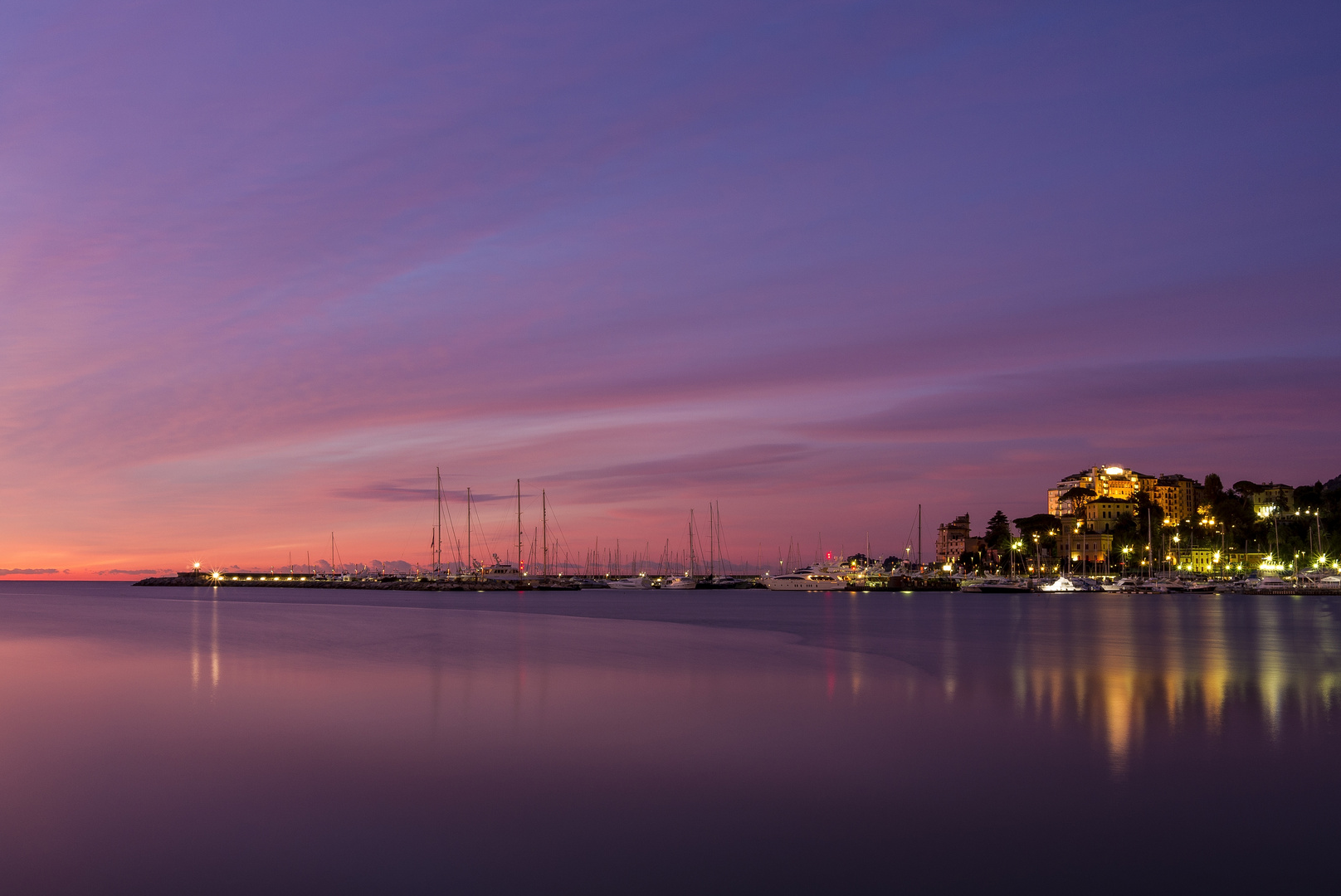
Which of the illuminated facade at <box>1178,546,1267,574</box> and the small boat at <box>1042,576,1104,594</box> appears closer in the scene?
the small boat at <box>1042,576,1104,594</box>

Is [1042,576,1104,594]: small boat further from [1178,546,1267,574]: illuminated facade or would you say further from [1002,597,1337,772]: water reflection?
[1002,597,1337,772]: water reflection

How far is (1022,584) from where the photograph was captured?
166625 millimetres

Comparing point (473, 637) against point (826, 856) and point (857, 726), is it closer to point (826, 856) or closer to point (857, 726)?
point (857, 726)

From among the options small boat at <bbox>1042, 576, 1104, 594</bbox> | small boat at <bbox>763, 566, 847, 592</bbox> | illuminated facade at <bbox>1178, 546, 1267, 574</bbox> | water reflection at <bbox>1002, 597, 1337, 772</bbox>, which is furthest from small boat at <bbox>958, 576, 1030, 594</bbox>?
water reflection at <bbox>1002, 597, 1337, 772</bbox>

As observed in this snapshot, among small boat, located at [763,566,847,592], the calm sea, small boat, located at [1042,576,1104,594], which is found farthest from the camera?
small boat, located at [763,566,847,592]

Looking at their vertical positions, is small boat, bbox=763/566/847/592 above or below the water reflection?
below

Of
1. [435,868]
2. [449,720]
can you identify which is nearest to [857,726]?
[449,720]

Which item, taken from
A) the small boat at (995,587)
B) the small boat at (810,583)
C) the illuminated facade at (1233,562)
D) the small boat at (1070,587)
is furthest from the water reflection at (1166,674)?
the illuminated facade at (1233,562)

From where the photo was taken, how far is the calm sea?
39.3ft

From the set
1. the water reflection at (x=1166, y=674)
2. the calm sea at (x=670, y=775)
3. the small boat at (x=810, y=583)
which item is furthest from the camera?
the small boat at (x=810, y=583)

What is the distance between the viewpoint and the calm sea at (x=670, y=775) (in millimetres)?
11969

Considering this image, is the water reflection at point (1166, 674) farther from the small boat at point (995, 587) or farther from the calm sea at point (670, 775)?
the small boat at point (995, 587)

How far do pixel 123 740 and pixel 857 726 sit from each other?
1627cm

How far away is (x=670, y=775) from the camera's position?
17219 mm
